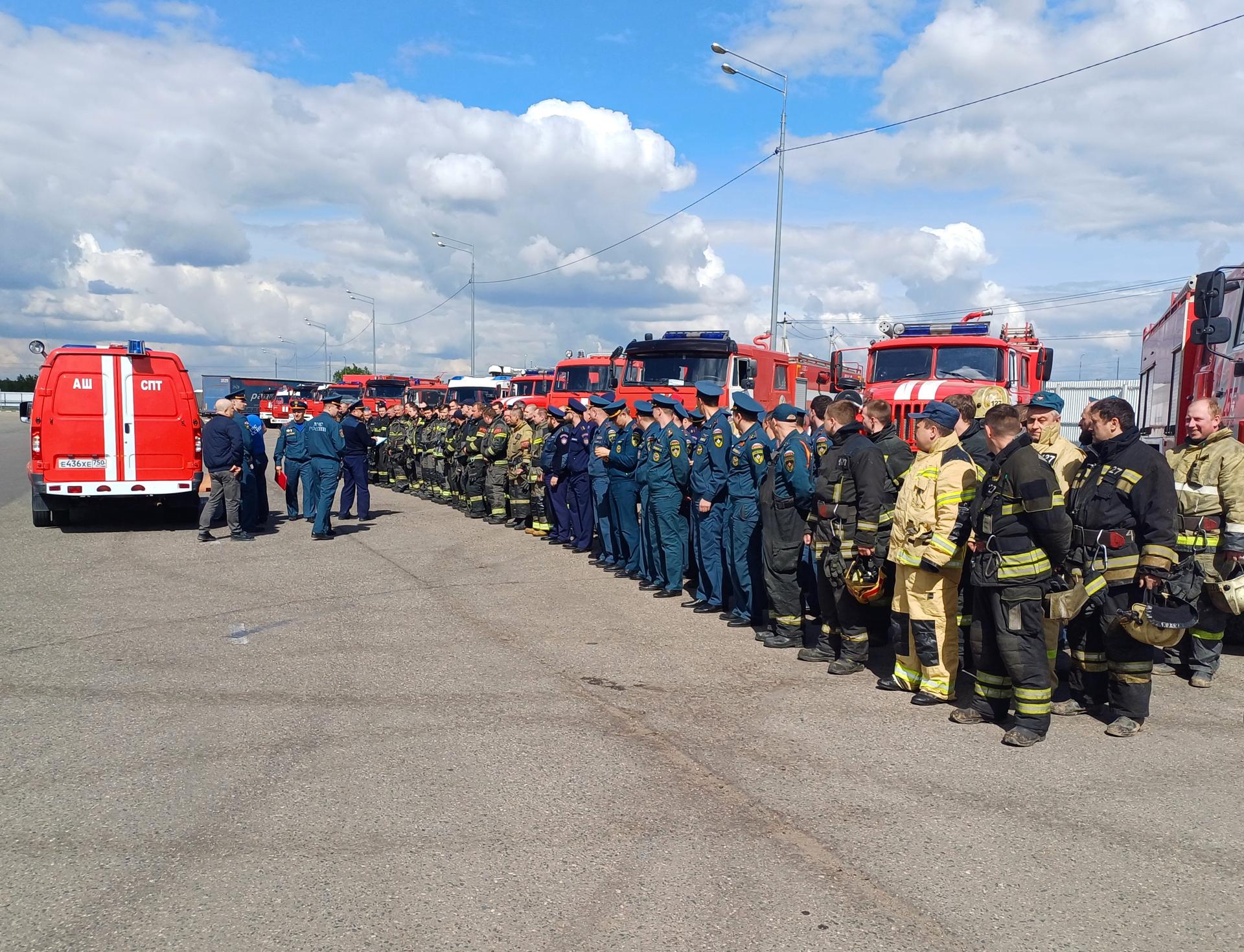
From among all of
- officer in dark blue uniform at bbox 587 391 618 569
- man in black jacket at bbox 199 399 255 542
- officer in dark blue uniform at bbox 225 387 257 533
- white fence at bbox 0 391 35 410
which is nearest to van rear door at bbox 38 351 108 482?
man in black jacket at bbox 199 399 255 542

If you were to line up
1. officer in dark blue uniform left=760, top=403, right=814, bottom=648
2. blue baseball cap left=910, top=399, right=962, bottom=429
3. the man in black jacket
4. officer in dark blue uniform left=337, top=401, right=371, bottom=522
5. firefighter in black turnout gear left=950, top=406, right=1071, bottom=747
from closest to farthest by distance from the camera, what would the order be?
firefighter in black turnout gear left=950, top=406, right=1071, bottom=747
blue baseball cap left=910, top=399, right=962, bottom=429
officer in dark blue uniform left=760, top=403, right=814, bottom=648
the man in black jacket
officer in dark blue uniform left=337, top=401, right=371, bottom=522

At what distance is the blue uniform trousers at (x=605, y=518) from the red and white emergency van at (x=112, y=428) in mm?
5673

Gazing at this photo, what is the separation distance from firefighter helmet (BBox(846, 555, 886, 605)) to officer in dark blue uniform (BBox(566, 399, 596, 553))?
604 centimetres

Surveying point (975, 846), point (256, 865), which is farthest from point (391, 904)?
point (975, 846)

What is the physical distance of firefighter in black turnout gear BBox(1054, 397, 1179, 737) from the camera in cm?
557

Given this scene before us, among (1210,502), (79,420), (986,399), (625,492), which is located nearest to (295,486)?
(79,420)

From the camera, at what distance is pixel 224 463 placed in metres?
12.7

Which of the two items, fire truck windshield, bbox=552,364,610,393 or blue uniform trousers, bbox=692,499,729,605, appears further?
fire truck windshield, bbox=552,364,610,393

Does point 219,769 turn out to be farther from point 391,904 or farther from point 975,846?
point 975,846

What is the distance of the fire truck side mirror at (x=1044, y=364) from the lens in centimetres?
1359

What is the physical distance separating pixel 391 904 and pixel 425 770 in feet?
4.39

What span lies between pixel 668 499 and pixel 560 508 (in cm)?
354

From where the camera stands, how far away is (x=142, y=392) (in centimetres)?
1345

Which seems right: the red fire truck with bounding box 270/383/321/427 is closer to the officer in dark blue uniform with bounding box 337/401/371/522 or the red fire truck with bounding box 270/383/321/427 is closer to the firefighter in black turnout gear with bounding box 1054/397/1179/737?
the officer in dark blue uniform with bounding box 337/401/371/522
